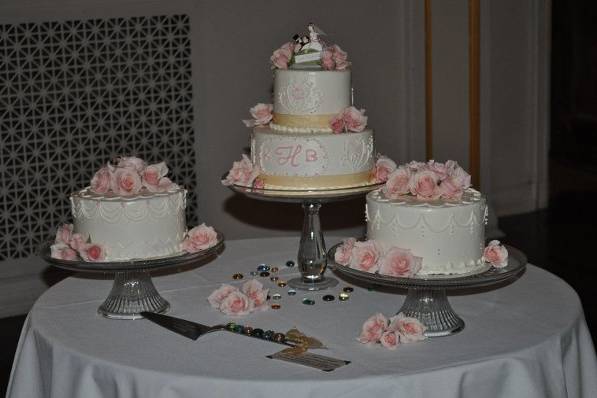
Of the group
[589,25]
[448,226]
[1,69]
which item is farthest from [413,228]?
[589,25]

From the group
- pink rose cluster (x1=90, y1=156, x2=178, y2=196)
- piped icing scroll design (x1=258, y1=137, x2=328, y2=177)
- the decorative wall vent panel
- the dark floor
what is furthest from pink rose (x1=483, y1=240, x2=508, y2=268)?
the decorative wall vent panel

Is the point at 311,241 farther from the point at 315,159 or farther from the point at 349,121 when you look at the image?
the point at 349,121

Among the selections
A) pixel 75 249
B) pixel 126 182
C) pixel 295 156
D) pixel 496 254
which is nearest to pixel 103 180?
pixel 126 182

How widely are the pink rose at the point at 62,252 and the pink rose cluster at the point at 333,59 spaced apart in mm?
826

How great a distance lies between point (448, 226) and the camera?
89.4 inches

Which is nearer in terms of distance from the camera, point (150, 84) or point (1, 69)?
point (1, 69)

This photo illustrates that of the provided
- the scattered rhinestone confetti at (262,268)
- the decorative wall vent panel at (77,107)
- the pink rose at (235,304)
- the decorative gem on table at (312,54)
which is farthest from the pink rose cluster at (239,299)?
the decorative wall vent panel at (77,107)

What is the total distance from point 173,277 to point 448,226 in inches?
33.5

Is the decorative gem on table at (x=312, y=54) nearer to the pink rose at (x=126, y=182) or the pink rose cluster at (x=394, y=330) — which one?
the pink rose at (x=126, y=182)

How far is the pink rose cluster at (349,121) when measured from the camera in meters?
2.72

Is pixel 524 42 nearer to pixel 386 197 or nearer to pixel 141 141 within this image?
pixel 141 141

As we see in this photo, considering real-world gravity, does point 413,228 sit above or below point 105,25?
below

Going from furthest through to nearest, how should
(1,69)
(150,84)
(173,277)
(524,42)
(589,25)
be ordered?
(589,25), (524,42), (150,84), (1,69), (173,277)

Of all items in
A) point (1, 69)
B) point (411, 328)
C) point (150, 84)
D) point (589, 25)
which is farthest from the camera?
point (589, 25)
